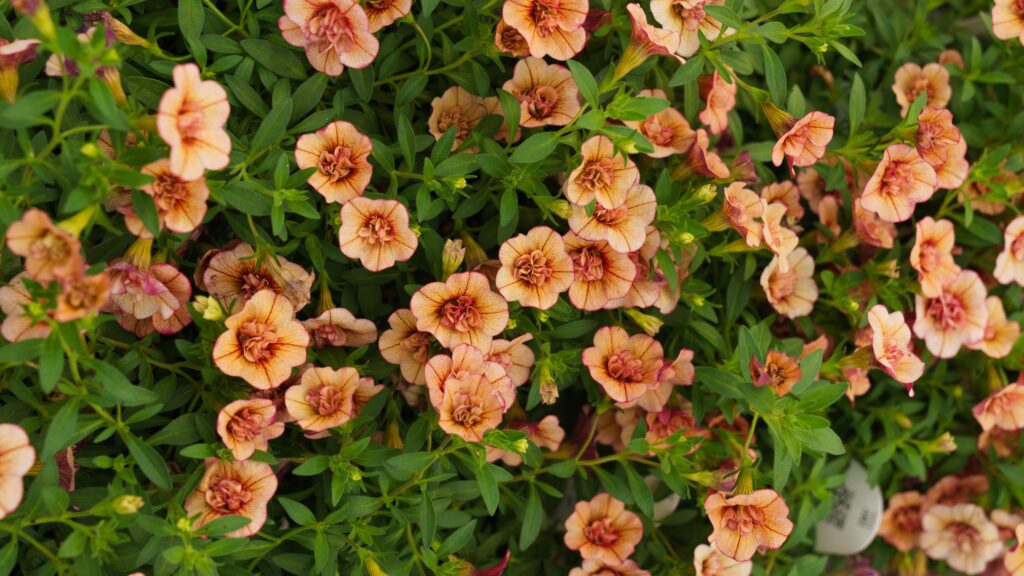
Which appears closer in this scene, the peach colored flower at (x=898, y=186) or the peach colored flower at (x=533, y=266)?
the peach colored flower at (x=533, y=266)

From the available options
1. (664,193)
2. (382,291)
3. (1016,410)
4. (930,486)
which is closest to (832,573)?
(930,486)

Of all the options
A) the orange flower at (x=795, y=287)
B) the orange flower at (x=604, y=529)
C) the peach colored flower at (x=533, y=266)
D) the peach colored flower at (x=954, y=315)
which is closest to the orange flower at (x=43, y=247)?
the peach colored flower at (x=533, y=266)

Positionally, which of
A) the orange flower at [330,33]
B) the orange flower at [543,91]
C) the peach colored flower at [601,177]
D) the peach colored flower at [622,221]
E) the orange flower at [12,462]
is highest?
the orange flower at [330,33]

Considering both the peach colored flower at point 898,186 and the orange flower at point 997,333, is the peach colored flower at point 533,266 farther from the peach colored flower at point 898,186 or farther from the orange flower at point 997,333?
the orange flower at point 997,333

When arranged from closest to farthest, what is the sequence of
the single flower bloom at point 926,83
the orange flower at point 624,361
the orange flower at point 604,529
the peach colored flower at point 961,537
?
the orange flower at point 624,361 < the orange flower at point 604,529 < the single flower bloom at point 926,83 < the peach colored flower at point 961,537

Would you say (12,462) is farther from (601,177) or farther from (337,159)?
(601,177)

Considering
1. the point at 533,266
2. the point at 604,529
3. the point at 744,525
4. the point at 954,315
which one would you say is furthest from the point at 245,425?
the point at 954,315

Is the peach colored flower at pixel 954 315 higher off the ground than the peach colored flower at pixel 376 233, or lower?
lower
